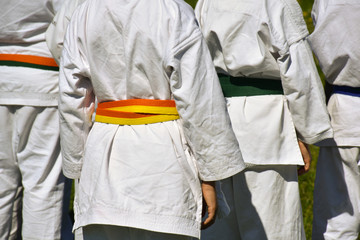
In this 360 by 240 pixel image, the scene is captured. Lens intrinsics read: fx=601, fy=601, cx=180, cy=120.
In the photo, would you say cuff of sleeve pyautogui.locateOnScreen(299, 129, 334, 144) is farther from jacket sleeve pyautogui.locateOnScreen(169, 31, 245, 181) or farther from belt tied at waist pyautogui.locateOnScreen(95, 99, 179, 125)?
belt tied at waist pyautogui.locateOnScreen(95, 99, 179, 125)

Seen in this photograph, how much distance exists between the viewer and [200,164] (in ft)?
8.23

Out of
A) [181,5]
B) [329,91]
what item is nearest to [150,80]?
[181,5]

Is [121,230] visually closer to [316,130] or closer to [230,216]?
[230,216]

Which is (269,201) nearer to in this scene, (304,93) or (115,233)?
(304,93)

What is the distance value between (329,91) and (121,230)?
1.83m

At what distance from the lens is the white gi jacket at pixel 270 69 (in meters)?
3.16

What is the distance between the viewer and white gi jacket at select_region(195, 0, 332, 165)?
10.4 ft

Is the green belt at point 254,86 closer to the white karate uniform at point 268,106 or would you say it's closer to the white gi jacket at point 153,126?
the white karate uniform at point 268,106

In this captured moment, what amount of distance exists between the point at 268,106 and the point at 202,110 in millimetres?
967

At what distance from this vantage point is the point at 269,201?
3348 millimetres

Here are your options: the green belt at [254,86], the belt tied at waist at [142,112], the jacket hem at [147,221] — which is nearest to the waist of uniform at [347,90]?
the green belt at [254,86]

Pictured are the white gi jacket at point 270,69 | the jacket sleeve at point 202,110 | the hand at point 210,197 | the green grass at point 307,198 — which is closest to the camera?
the jacket sleeve at point 202,110

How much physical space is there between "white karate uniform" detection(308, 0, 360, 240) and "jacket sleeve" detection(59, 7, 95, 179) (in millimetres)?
1533

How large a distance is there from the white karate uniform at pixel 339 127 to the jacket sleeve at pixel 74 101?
5.03ft
